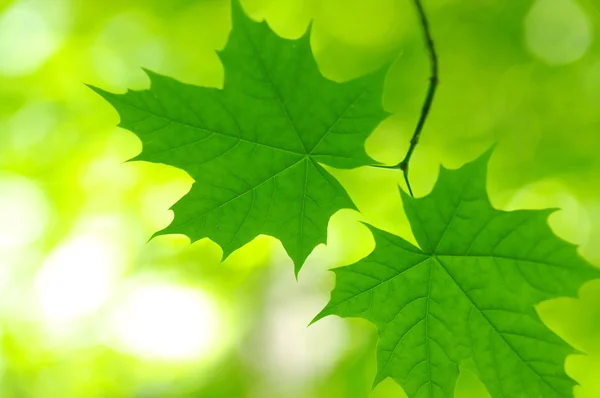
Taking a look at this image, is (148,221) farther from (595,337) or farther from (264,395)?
(595,337)

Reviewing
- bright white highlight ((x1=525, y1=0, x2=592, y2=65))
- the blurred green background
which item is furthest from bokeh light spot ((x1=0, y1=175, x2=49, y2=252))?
bright white highlight ((x1=525, y1=0, x2=592, y2=65))

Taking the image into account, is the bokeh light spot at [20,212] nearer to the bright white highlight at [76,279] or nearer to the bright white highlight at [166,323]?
the bright white highlight at [76,279]

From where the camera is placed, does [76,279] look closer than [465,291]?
No

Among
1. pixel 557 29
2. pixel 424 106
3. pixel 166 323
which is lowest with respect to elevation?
pixel 424 106

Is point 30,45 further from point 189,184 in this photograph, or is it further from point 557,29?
point 557,29

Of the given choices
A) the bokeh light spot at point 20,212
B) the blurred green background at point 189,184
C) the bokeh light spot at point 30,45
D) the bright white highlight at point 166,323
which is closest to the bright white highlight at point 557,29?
the blurred green background at point 189,184

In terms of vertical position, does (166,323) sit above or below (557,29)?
below

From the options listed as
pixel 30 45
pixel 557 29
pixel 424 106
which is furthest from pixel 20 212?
pixel 424 106
